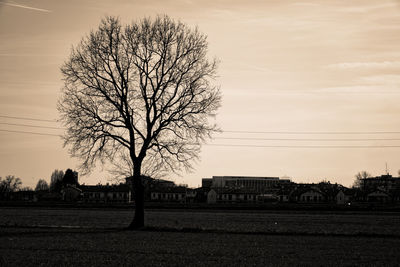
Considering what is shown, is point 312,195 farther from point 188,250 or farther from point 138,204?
point 188,250

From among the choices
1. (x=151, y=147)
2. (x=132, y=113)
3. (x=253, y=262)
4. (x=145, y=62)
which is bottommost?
(x=253, y=262)

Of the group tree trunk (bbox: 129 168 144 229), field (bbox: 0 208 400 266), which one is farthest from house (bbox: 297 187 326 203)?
field (bbox: 0 208 400 266)

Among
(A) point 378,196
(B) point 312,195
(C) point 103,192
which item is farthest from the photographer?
(C) point 103,192

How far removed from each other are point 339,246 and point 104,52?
23.8m

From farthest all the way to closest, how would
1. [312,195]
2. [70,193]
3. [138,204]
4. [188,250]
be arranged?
[312,195] < [70,193] < [138,204] < [188,250]

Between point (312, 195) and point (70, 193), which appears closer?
point (70, 193)

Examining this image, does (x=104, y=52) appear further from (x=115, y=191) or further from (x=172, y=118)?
(x=115, y=191)

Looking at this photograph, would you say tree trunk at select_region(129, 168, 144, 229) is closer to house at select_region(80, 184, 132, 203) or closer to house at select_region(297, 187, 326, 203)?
house at select_region(80, 184, 132, 203)

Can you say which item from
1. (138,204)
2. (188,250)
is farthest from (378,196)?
(188,250)

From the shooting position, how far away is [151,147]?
43375 millimetres

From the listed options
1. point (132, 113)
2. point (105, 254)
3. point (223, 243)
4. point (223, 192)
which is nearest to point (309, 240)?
point (223, 243)

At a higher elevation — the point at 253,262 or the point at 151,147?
the point at 151,147

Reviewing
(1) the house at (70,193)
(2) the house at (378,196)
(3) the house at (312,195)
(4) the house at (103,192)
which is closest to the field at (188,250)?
(1) the house at (70,193)

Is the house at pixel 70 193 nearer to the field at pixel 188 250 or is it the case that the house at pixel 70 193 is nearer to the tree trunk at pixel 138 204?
the tree trunk at pixel 138 204
